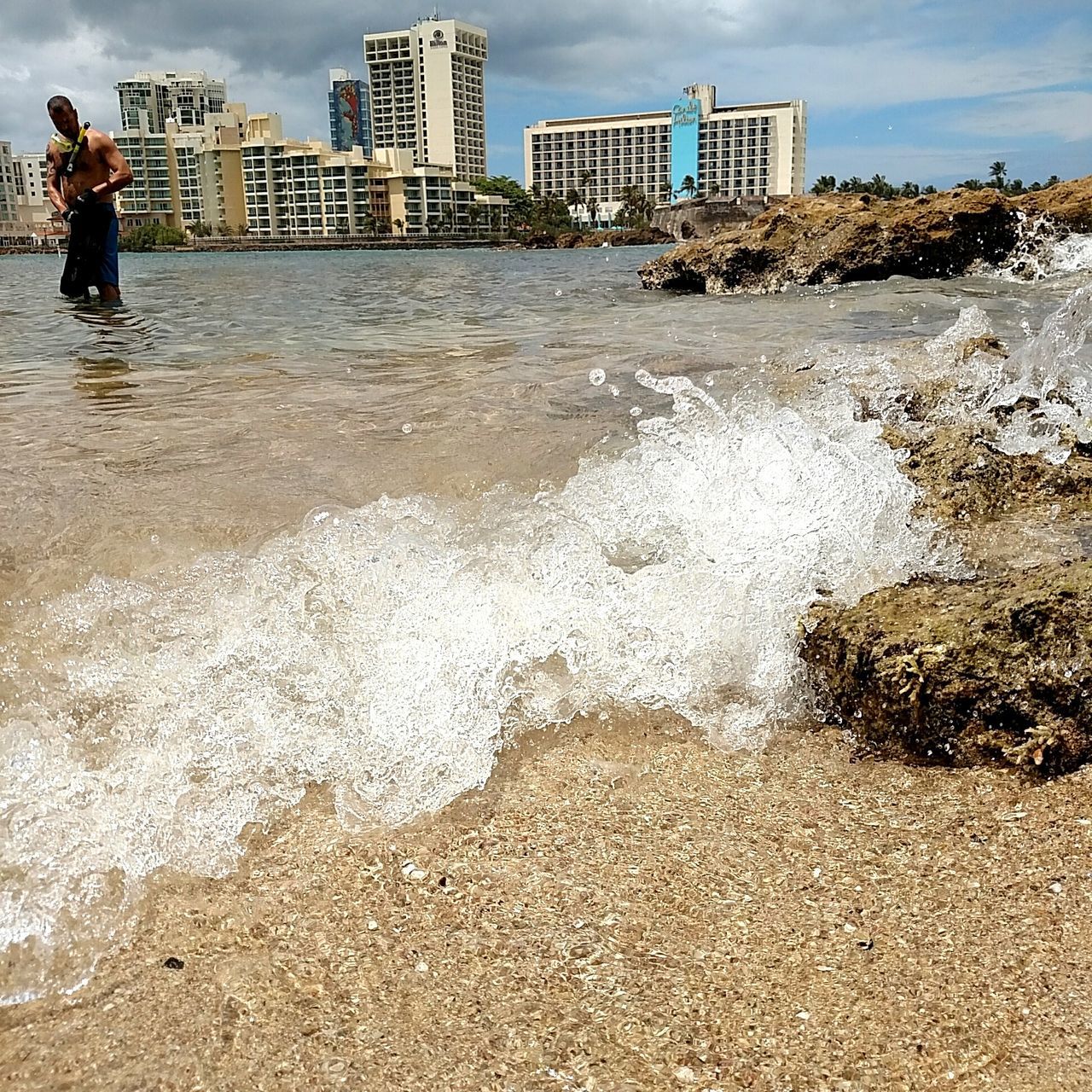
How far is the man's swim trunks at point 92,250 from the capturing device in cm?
968

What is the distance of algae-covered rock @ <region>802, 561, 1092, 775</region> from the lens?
1.98m

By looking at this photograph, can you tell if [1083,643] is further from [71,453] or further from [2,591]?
[71,453]

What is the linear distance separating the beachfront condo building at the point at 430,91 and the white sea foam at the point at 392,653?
→ 16771 cm

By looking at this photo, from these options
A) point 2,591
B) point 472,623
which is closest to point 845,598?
point 472,623

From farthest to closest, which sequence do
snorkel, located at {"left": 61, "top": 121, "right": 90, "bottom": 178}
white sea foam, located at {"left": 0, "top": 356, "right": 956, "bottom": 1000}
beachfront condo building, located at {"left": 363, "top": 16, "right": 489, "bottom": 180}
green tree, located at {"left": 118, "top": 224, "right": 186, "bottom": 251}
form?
beachfront condo building, located at {"left": 363, "top": 16, "right": 489, "bottom": 180} < green tree, located at {"left": 118, "top": 224, "right": 186, "bottom": 251} < snorkel, located at {"left": 61, "top": 121, "right": 90, "bottom": 178} < white sea foam, located at {"left": 0, "top": 356, "right": 956, "bottom": 1000}

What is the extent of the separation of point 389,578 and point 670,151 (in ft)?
580

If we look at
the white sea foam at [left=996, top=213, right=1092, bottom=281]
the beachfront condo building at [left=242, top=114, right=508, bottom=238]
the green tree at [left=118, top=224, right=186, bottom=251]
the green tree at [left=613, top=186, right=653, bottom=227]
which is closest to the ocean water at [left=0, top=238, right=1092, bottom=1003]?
the white sea foam at [left=996, top=213, right=1092, bottom=281]

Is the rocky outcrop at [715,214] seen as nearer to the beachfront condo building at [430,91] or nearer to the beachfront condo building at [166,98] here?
the beachfront condo building at [430,91]

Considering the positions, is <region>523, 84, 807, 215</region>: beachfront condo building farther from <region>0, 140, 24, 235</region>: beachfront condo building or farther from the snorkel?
the snorkel

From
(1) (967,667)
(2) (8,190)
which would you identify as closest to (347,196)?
(2) (8,190)

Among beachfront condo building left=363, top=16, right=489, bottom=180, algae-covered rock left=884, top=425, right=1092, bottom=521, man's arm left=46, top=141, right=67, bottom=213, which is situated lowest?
Answer: algae-covered rock left=884, top=425, right=1092, bottom=521

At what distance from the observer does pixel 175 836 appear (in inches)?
71.9

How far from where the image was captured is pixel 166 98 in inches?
6742

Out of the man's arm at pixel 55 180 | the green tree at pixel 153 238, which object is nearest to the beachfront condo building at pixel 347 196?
the green tree at pixel 153 238
